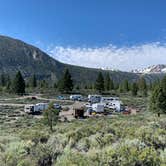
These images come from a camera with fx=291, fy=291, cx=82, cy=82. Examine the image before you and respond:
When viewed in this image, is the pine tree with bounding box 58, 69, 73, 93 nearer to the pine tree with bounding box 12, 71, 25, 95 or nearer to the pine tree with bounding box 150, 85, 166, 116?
the pine tree with bounding box 12, 71, 25, 95

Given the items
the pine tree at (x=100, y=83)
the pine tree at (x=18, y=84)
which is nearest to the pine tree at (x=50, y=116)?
the pine tree at (x=18, y=84)

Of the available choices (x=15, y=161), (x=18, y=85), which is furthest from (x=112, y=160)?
(x=18, y=85)

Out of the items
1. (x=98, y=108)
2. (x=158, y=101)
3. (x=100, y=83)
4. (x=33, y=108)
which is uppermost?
(x=100, y=83)

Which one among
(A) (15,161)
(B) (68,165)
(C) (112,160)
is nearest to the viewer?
(B) (68,165)

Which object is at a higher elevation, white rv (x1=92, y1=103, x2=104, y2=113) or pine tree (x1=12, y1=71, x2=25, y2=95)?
pine tree (x1=12, y1=71, x2=25, y2=95)

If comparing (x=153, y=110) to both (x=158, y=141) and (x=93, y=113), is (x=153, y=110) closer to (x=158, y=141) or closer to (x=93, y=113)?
(x=93, y=113)

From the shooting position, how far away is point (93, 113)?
172 ft

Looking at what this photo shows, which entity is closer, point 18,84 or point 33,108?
point 33,108

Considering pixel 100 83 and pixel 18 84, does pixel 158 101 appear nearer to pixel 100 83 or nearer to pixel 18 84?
pixel 18 84

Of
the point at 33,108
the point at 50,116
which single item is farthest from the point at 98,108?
the point at 50,116

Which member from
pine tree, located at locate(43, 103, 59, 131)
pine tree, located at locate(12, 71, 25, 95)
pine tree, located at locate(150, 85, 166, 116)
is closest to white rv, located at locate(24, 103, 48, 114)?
pine tree, located at locate(150, 85, 166, 116)

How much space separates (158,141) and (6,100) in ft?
202

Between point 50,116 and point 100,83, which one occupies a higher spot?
point 100,83

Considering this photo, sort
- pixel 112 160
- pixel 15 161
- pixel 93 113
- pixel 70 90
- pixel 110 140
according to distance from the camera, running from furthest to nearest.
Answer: pixel 70 90 → pixel 93 113 → pixel 110 140 → pixel 15 161 → pixel 112 160
